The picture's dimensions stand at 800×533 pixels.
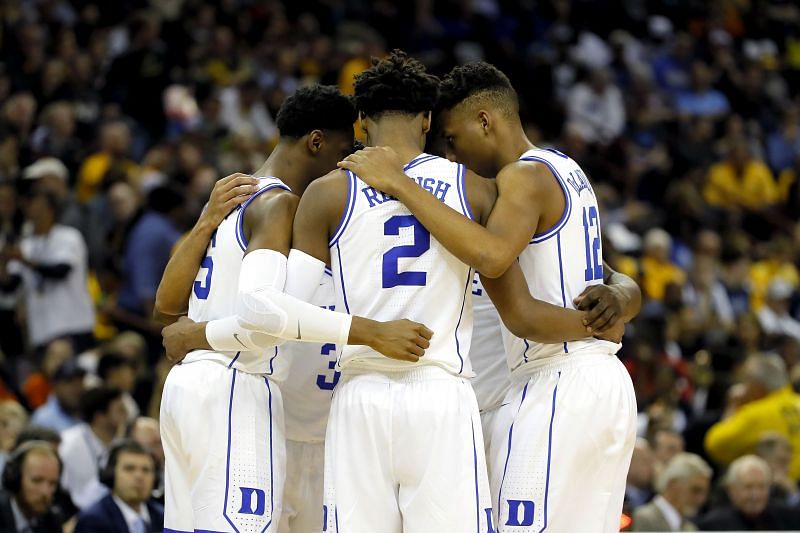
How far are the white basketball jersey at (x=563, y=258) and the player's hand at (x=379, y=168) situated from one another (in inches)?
24.6

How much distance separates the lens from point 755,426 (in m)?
10.4

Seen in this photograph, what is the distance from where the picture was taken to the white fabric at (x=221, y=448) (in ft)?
17.6

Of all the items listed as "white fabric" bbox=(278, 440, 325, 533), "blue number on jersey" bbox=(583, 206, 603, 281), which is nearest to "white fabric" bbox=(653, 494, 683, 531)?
"white fabric" bbox=(278, 440, 325, 533)

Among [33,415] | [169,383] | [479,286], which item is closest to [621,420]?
[479,286]

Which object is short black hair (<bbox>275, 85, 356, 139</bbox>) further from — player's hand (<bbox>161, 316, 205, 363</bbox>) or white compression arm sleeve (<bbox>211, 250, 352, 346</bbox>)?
player's hand (<bbox>161, 316, 205, 363</bbox>)

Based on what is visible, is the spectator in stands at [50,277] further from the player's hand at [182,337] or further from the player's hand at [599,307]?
the player's hand at [599,307]

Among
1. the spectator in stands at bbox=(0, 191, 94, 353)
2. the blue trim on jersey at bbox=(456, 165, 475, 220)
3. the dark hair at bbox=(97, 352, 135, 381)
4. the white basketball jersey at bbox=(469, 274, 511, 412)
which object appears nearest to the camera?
the blue trim on jersey at bbox=(456, 165, 475, 220)

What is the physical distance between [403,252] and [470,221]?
0.28 metres

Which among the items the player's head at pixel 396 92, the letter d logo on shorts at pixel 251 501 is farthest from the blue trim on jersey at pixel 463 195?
the letter d logo on shorts at pixel 251 501

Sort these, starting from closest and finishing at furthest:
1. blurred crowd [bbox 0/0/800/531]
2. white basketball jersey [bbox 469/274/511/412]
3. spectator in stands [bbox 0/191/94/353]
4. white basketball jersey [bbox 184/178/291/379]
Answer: white basketball jersey [bbox 184/178/291/379] → white basketball jersey [bbox 469/274/511/412] → blurred crowd [bbox 0/0/800/531] → spectator in stands [bbox 0/191/94/353]

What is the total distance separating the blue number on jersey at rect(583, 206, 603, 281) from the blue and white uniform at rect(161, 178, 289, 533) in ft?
4.22

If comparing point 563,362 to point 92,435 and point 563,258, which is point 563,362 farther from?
point 92,435

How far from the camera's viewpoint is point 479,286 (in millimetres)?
6031

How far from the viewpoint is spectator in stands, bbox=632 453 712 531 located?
870 centimetres
